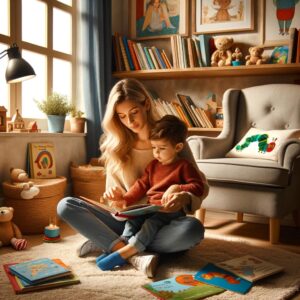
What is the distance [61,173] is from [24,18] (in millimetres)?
1071

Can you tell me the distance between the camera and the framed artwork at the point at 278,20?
9.72ft

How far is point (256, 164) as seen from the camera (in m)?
2.16

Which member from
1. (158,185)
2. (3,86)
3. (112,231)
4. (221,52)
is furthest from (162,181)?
(221,52)

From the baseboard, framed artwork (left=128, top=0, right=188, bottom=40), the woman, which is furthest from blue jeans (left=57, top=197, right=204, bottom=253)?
framed artwork (left=128, top=0, right=188, bottom=40)

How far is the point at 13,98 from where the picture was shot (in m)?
2.63

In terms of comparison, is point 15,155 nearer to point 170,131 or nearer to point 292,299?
point 170,131

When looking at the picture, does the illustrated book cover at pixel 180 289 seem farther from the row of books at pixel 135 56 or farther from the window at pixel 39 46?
the row of books at pixel 135 56

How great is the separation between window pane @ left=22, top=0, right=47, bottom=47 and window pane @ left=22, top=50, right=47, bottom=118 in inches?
4.2

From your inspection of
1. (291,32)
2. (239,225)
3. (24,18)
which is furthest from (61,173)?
(291,32)

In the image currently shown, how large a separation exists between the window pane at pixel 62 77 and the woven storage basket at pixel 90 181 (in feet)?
2.30

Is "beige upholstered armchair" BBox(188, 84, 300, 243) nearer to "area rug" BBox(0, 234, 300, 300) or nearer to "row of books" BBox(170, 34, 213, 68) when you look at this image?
"area rug" BBox(0, 234, 300, 300)

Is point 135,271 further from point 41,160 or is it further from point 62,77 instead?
point 62,77

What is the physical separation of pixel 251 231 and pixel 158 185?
103 cm

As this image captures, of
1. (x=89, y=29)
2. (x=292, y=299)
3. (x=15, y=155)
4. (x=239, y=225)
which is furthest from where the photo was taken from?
(x=89, y=29)
